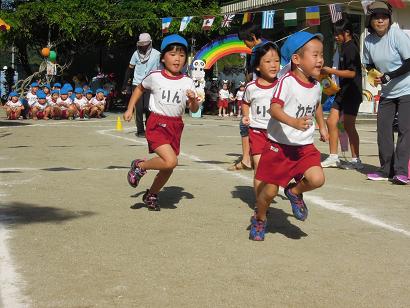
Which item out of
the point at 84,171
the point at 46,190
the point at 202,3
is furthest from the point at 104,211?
the point at 202,3

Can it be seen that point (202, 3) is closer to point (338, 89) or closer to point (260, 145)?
point (338, 89)

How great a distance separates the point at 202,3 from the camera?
2773cm

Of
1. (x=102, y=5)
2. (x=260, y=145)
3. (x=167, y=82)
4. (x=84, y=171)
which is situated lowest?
(x=84, y=171)

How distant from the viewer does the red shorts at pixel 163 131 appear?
641 cm

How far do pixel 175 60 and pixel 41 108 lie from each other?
15.7 metres

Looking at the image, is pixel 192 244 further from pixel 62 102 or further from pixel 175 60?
pixel 62 102

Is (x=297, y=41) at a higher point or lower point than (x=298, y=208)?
higher

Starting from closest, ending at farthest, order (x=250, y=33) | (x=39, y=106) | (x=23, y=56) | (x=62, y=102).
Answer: (x=250, y=33) < (x=39, y=106) < (x=62, y=102) < (x=23, y=56)

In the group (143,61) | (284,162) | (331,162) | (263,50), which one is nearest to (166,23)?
(143,61)

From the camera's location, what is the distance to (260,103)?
273 inches

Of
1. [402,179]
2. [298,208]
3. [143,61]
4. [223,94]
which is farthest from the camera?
[223,94]

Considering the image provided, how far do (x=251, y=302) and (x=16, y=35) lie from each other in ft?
78.1

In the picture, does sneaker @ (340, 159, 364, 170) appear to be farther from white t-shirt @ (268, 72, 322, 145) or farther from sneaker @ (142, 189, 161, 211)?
white t-shirt @ (268, 72, 322, 145)

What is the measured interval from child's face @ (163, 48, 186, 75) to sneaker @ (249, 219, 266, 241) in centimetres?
198
